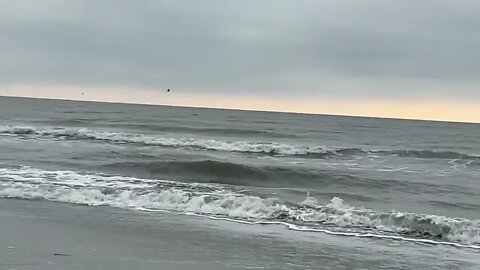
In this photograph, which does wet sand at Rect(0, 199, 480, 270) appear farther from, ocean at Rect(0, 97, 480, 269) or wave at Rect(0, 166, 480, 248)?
wave at Rect(0, 166, 480, 248)

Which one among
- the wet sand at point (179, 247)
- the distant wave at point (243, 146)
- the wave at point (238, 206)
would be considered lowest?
the wet sand at point (179, 247)

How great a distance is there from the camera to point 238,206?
12.1 metres

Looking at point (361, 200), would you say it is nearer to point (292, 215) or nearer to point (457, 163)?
point (292, 215)

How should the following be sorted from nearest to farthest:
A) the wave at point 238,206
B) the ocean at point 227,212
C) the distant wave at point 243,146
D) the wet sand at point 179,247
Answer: the wet sand at point 179,247, the ocean at point 227,212, the wave at point 238,206, the distant wave at point 243,146

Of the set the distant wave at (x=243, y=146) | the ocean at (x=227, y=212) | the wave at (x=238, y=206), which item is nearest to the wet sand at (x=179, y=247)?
the ocean at (x=227, y=212)

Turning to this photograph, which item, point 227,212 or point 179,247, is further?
point 227,212

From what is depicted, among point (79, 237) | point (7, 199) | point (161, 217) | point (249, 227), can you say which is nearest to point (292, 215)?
point (249, 227)

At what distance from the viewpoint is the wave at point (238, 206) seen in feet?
35.0

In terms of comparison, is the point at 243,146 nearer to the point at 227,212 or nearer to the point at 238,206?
the point at 238,206

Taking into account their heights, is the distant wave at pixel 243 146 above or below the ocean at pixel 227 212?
above

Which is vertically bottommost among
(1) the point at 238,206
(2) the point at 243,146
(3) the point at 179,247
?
(3) the point at 179,247

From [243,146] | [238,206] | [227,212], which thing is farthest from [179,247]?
[243,146]

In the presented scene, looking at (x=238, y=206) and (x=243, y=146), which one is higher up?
(x=243, y=146)

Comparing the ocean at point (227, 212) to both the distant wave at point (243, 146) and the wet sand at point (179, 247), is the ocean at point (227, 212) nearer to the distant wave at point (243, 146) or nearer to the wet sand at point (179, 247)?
the wet sand at point (179, 247)
